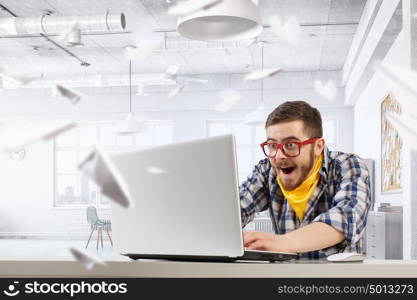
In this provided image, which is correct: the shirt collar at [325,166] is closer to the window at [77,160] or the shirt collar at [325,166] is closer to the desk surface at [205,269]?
the desk surface at [205,269]

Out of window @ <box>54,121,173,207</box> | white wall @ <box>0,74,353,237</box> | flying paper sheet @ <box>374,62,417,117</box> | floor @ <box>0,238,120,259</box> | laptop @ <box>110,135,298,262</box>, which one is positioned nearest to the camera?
laptop @ <box>110,135,298,262</box>

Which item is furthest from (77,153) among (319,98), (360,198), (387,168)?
(360,198)

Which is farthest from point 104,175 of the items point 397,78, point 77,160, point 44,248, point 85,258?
point 77,160

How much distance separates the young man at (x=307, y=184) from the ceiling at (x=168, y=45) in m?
5.32

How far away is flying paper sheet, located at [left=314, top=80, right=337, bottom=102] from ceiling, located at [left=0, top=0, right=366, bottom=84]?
315mm

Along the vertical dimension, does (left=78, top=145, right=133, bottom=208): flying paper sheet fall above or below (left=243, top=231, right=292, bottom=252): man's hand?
above

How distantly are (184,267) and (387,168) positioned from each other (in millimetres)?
6252

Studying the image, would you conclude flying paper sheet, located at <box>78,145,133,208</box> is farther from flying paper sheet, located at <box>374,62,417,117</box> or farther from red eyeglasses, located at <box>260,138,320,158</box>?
red eyeglasses, located at <box>260,138,320,158</box>

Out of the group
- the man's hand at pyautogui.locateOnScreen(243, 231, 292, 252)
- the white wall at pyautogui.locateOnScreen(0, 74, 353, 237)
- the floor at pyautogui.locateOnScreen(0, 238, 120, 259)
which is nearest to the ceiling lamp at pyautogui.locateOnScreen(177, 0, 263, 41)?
the man's hand at pyautogui.locateOnScreen(243, 231, 292, 252)

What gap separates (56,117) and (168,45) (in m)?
5.04

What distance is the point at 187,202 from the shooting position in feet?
3.61

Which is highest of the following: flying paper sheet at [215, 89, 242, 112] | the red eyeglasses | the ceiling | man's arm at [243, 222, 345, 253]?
the ceiling

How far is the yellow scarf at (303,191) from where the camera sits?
1882mm

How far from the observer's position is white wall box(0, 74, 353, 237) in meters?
12.0
